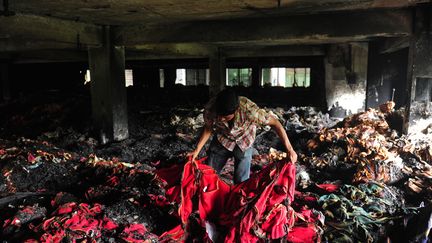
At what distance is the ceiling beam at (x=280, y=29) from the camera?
21.2 ft

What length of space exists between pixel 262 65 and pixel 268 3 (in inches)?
443

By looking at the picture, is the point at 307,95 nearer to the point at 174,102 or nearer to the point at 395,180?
the point at 174,102

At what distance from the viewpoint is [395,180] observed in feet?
19.3

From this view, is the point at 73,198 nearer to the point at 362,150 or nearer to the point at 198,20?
the point at 198,20

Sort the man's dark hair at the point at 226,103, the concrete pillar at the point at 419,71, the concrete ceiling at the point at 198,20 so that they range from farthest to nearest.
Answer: the concrete pillar at the point at 419,71 → the concrete ceiling at the point at 198,20 → the man's dark hair at the point at 226,103

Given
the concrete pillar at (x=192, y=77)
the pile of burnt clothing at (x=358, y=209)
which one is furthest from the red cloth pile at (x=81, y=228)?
the concrete pillar at (x=192, y=77)

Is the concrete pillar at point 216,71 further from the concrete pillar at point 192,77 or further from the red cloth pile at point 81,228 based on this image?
the concrete pillar at point 192,77

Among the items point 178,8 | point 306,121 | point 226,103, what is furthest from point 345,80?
point 226,103

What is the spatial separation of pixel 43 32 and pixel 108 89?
2.16 meters

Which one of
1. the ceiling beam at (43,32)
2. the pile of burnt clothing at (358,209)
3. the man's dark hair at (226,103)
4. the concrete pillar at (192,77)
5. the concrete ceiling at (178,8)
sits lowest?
the pile of burnt clothing at (358,209)

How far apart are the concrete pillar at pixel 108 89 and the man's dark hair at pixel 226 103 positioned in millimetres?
5072

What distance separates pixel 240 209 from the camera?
381 cm

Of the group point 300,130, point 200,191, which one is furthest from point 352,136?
point 200,191

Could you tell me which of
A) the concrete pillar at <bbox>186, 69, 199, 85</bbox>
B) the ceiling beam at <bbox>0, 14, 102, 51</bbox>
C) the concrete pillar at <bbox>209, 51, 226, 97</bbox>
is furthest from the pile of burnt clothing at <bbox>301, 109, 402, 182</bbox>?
the concrete pillar at <bbox>186, 69, 199, 85</bbox>
